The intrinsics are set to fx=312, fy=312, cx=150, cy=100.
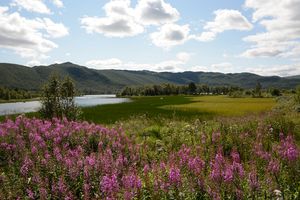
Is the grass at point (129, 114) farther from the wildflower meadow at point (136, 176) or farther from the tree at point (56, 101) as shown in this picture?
the wildflower meadow at point (136, 176)

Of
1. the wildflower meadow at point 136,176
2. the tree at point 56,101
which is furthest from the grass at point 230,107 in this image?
the wildflower meadow at point 136,176

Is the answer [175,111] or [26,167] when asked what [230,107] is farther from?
[26,167]

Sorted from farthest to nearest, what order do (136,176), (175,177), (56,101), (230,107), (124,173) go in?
1. (230,107)
2. (56,101)
3. (124,173)
4. (136,176)
5. (175,177)

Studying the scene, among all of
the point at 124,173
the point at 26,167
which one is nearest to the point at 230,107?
the point at 124,173

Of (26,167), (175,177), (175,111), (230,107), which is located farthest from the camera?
(230,107)

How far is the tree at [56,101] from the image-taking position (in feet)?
86.9

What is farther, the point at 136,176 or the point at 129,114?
the point at 129,114

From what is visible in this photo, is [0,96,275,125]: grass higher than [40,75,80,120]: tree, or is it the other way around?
[40,75,80,120]: tree

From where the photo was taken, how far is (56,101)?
26.8m

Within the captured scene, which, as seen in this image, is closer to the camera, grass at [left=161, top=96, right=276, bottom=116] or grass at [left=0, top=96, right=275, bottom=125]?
grass at [left=0, top=96, right=275, bottom=125]

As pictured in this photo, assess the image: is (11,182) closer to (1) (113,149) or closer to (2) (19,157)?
(2) (19,157)

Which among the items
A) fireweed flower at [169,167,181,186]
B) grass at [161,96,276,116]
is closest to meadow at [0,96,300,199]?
fireweed flower at [169,167,181,186]

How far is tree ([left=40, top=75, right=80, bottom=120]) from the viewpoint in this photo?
26500mm

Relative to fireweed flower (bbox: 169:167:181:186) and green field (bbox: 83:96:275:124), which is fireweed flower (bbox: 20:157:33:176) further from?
green field (bbox: 83:96:275:124)
